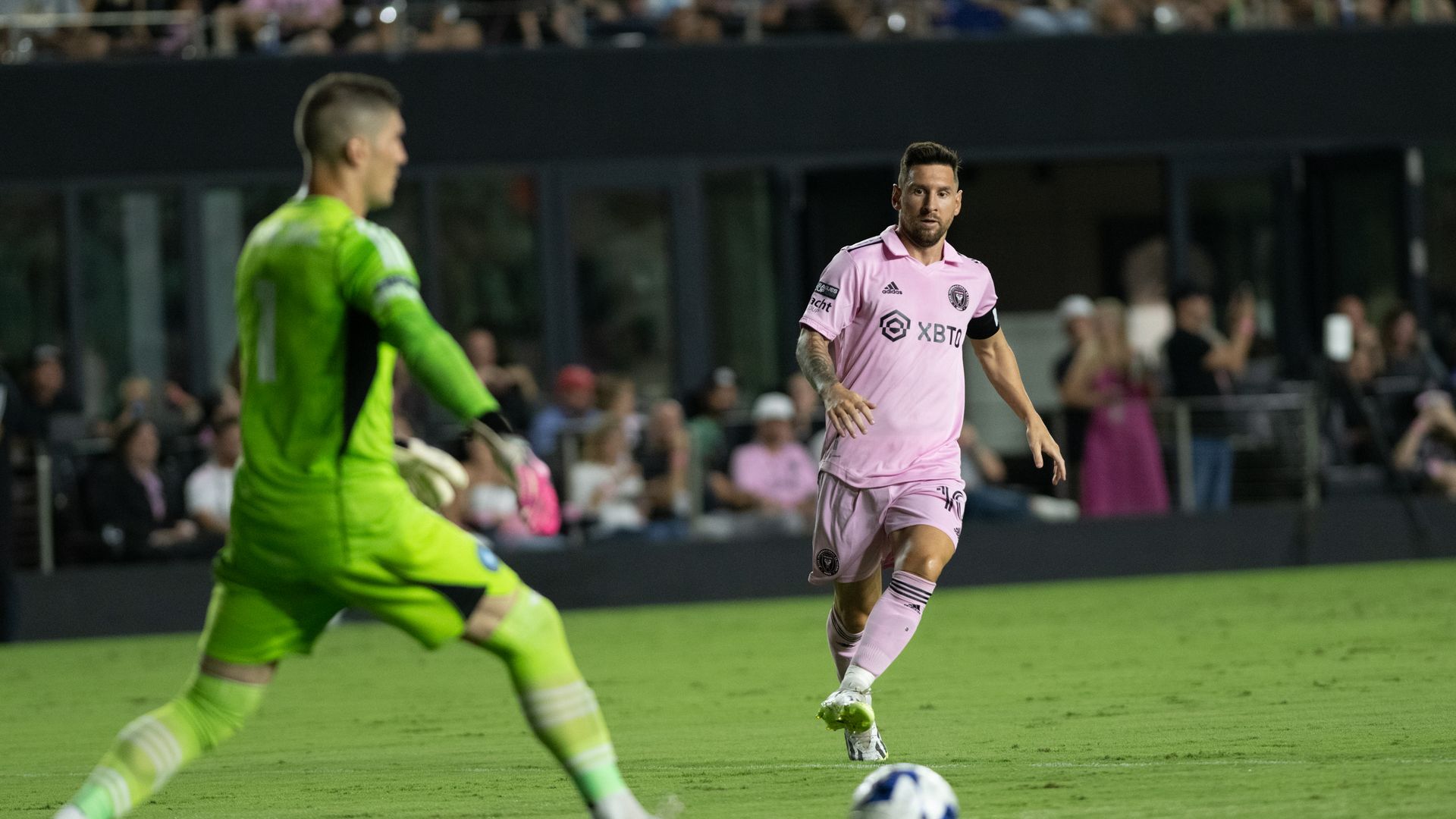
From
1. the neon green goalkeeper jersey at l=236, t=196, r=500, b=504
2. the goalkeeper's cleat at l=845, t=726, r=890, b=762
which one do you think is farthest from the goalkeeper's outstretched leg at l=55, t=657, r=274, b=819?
the goalkeeper's cleat at l=845, t=726, r=890, b=762

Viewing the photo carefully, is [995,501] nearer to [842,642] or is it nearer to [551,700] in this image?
[842,642]

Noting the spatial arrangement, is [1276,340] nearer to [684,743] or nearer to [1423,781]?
[684,743]

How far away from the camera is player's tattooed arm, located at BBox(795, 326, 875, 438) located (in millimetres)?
7672

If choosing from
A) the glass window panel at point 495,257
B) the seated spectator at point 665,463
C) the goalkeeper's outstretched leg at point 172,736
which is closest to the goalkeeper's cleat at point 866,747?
the goalkeeper's outstretched leg at point 172,736

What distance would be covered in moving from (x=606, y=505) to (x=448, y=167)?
5.53 meters

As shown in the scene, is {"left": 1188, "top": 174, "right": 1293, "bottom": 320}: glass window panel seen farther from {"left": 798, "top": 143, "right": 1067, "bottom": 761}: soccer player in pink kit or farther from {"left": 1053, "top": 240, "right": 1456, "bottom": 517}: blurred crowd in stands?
{"left": 798, "top": 143, "right": 1067, "bottom": 761}: soccer player in pink kit

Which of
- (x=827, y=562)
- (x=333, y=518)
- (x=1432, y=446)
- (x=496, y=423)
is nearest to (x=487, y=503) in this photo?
(x=1432, y=446)

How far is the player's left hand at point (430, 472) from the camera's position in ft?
19.4

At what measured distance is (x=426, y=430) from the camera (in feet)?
61.7

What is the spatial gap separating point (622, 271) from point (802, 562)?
492 cm

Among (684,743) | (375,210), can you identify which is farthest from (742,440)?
(684,743)

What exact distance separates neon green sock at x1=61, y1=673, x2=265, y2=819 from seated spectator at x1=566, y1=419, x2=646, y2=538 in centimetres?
1074

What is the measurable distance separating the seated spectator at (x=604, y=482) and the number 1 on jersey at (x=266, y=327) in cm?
1085

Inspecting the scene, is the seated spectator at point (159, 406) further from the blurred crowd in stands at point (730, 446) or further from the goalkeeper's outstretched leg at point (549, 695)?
the goalkeeper's outstretched leg at point (549, 695)
